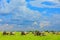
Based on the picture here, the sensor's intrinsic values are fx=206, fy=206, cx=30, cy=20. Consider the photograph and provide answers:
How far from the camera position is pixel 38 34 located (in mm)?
33031

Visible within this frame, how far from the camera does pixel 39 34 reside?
33.0m

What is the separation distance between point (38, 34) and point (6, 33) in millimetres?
5416

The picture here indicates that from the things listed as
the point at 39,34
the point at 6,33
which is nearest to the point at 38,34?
the point at 39,34

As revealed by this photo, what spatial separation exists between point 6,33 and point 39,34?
5572 millimetres

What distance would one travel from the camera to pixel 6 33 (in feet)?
112

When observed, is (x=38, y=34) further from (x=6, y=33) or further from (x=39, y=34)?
(x=6, y=33)

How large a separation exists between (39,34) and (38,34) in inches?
6.3
